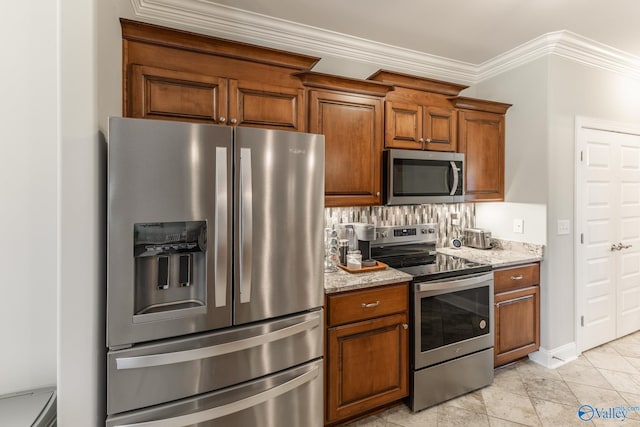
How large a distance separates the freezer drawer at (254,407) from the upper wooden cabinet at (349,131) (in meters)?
1.13

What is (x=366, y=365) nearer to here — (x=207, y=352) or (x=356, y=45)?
(x=207, y=352)

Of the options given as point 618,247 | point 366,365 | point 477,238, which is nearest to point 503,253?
point 477,238

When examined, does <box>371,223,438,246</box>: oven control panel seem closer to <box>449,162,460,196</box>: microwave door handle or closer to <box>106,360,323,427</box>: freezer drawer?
<box>449,162,460,196</box>: microwave door handle

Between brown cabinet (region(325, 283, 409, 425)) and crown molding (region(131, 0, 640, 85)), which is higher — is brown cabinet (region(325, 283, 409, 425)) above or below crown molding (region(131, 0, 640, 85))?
below

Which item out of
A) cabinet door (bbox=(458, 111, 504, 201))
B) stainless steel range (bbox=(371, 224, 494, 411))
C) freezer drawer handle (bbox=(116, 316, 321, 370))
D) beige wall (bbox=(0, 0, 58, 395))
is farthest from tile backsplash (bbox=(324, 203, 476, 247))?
beige wall (bbox=(0, 0, 58, 395))

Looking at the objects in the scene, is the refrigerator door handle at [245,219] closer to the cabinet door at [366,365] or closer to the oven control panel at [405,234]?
the cabinet door at [366,365]

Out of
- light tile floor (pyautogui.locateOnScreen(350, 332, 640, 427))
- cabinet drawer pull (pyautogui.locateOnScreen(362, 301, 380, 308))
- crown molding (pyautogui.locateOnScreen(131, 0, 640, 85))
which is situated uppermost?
crown molding (pyautogui.locateOnScreen(131, 0, 640, 85))

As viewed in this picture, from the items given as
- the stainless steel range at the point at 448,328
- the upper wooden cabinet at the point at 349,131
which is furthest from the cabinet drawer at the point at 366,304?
the upper wooden cabinet at the point at 349,131

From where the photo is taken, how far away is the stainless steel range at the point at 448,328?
209 cm

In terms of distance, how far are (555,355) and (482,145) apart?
1.98m

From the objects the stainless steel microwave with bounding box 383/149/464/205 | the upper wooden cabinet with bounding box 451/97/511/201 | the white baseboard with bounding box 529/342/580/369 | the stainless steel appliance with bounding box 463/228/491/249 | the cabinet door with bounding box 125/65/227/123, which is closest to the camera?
the cabinet door with bounding box 125/65/227/123

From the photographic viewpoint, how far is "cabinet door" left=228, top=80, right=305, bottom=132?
75.7 inches

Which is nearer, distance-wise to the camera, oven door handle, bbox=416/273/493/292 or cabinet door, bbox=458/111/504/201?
oven door handle, bbox=416/273/493/292

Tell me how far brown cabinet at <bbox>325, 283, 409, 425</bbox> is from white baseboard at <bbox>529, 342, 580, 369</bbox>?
149 cm
